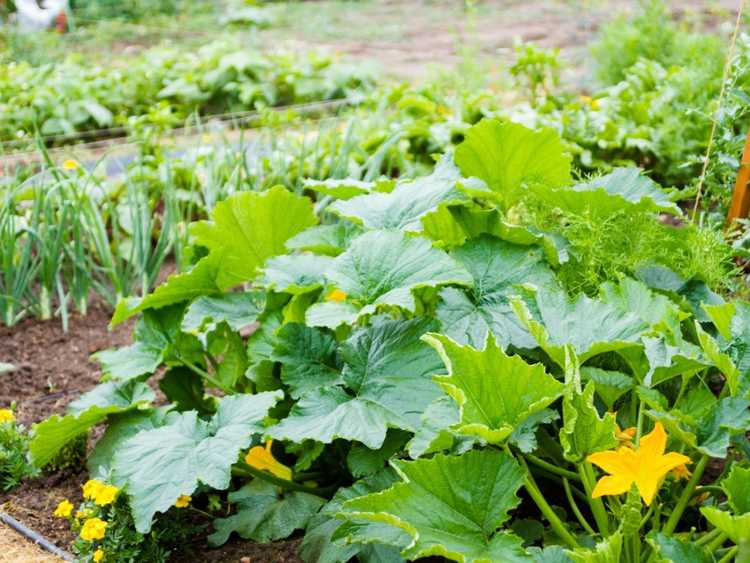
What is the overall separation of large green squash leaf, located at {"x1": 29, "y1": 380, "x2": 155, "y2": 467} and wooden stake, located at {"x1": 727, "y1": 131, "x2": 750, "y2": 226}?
1.50 m

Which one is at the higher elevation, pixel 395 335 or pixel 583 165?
pixel 395 335

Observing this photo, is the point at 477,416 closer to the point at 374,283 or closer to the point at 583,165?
the point at 374,283

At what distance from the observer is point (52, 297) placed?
3.27 meters

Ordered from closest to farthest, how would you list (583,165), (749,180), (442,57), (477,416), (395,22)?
(477,416)
(749,180)
(583,165)
(442,57)
(395,22)

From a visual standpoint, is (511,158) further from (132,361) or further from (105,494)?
(105,494)

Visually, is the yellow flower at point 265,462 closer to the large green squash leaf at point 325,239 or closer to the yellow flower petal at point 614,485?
the large green squash leaf at point 325,239

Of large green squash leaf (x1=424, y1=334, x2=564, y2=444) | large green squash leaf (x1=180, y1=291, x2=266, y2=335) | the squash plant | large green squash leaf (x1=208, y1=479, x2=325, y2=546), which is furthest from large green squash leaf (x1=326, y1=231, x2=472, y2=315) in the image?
large green squash leaf (x1=208, y1=479, x2=325, y2=546)

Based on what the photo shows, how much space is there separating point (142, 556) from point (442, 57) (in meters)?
6.26

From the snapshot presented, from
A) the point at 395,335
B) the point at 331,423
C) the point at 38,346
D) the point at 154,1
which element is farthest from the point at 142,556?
the point at 154,1

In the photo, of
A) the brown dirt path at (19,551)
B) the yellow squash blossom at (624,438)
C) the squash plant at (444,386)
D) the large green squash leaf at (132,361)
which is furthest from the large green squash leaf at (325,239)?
the brown dirt path at (19,551)

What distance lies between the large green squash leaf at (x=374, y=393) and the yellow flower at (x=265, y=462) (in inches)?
11.1

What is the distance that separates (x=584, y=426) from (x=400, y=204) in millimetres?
732

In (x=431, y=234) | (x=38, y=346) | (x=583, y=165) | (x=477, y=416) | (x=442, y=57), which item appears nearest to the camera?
(x=477, y=416)

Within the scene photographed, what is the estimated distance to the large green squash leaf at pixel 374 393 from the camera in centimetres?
168
